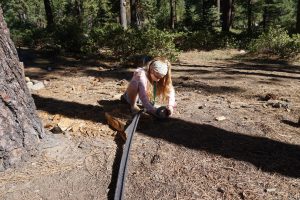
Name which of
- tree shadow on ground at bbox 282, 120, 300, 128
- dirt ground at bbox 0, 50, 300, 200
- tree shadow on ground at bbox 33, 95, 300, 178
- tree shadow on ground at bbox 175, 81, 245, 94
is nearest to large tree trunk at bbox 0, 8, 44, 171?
dirt ground at bbox 0, 50, 300, 200

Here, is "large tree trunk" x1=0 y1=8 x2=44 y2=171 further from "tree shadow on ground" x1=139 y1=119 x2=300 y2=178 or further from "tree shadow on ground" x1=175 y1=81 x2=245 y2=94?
"tree shadow on ground" x1=175 y1=81 x2=245 y2=94

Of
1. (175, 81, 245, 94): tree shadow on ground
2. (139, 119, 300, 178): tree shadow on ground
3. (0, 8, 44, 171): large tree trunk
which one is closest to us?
(0, 8, 44, 171): large tree trunk

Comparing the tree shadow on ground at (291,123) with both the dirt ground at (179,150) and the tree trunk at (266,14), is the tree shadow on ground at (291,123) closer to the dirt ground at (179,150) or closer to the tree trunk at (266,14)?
the dirt ground at (179,150)

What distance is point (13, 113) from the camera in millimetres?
3574

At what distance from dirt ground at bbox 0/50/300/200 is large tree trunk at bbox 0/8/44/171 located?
0.50ft

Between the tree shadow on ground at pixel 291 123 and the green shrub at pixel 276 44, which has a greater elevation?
the green shrub at pixel 276 44

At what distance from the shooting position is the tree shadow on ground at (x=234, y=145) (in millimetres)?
3686

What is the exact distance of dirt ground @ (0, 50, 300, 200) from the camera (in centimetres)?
331

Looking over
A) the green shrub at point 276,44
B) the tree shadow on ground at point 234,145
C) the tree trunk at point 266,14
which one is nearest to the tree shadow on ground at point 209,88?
the tree shadow on ground at point 234,145

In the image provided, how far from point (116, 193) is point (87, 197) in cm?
29

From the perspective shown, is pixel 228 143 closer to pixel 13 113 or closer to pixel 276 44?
pixel 13 113

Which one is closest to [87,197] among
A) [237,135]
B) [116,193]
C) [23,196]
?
[116,193]

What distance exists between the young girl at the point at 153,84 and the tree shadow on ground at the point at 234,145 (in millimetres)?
294

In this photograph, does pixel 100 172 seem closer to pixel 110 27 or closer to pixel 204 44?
pixel 110 27
